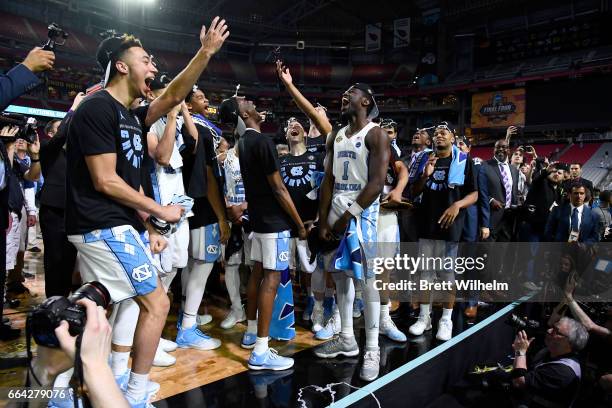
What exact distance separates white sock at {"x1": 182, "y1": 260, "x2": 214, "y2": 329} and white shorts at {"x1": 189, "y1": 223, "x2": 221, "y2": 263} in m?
0.06

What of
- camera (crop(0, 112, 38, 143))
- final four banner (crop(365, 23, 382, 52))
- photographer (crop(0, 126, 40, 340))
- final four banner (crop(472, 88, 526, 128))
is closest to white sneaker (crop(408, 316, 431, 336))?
photographer (crop(0, 126, 40, 340))

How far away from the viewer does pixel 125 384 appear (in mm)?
2043

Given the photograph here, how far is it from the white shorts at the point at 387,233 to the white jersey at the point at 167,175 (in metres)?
1.85

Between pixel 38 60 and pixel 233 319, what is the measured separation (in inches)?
96.8

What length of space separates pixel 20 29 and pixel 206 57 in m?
24.3

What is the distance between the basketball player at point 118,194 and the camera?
175 cm

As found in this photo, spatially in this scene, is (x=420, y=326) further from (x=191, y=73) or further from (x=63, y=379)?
(x=191, y=73)

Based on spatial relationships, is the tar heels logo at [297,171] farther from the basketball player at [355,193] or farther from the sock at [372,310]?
the sock at [372,310]

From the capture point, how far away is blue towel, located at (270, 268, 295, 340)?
3.24 m

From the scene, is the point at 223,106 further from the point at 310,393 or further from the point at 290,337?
the point at 310,393

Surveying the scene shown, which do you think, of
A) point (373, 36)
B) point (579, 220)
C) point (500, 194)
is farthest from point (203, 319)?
point (373, 36)

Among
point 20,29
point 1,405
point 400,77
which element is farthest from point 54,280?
point 400,77

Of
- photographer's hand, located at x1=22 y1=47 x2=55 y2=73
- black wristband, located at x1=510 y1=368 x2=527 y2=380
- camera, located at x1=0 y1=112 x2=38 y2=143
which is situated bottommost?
black wristband, located at x1=510 y1=368 x2=527 y2=380

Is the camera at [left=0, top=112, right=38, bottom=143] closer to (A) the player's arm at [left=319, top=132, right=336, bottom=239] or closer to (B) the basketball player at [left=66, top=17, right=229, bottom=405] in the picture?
(B) the basketball player at [left=66, top=17, right=229, bottom=405]
